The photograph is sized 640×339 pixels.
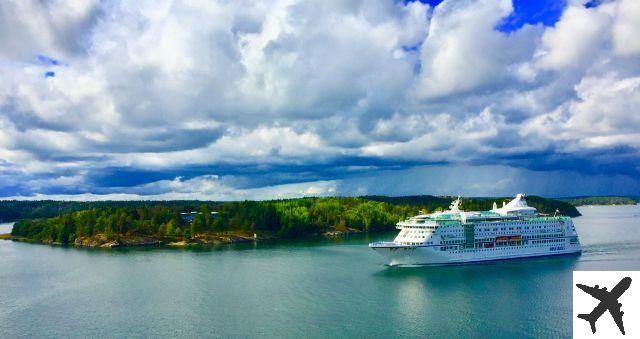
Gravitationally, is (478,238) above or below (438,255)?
above

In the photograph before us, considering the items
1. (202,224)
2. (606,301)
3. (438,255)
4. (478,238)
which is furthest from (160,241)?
(606,301)

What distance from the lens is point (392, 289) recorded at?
175ft

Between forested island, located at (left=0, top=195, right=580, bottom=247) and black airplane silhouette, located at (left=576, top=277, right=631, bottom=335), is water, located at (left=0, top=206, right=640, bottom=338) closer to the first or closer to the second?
black airplane silhouette, located at (left=576, top=277, right=631, bottom=335)

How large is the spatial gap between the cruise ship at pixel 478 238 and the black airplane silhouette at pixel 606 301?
1468 inches

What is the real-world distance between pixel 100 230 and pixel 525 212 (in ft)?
280

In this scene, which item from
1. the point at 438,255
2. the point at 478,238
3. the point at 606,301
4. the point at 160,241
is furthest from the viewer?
the point at 160,241

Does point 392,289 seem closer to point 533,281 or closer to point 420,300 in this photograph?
point 420,300

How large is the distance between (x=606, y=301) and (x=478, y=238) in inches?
1674

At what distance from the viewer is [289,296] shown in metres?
51.0

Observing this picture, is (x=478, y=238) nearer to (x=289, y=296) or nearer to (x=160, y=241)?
(x=289, y=296)

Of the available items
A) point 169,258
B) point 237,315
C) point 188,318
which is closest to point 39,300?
point 188,318

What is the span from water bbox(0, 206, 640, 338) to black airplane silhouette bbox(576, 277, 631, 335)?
988 cm

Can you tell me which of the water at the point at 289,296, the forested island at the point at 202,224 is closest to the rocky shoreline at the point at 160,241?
the forested island at the point at 202,224

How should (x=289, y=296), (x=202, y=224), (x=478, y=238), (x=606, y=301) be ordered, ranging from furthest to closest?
(x=202, y=224), (x=478, y=238), (x=289, y=296), (x=606, y=301)
